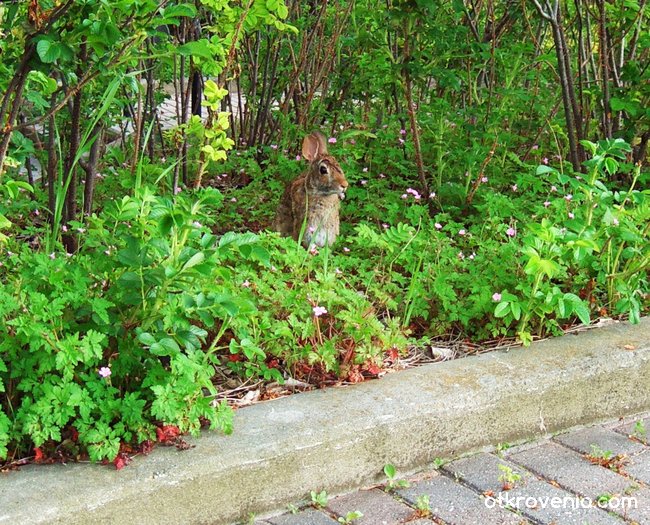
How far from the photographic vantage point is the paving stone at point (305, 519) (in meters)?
3.06

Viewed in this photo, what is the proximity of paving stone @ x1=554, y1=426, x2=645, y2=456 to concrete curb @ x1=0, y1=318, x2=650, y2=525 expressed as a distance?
6 centimetres

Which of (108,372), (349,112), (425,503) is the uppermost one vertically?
(349,112)

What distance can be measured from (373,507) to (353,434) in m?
0.25

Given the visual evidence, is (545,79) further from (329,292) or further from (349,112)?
(329,292)

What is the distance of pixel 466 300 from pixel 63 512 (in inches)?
80.4

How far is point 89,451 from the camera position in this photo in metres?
2.88

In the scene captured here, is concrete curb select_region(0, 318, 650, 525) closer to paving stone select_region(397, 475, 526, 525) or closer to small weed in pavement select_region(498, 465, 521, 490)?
paving stone select_region(397, 475, 526, 525)

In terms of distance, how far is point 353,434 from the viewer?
10.6 ft

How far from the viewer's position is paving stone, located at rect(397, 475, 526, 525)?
3080 mm

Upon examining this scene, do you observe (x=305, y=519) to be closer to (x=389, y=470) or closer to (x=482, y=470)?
(x=389, y=470)

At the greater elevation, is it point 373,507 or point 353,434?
point 353,434

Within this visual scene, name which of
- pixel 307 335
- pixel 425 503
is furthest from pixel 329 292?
pixel 425 503

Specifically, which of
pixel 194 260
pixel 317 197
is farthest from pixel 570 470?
pixel 317 197

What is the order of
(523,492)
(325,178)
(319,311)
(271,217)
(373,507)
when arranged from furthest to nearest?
(271,217) → (325,178) → (319,311) → (523,492) → (373,507)
